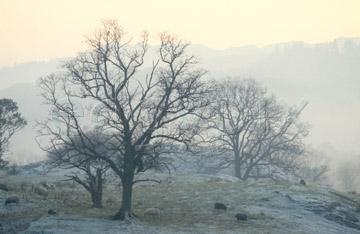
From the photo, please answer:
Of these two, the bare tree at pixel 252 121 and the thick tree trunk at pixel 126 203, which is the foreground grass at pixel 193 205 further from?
the bare tree at pixel 252 121

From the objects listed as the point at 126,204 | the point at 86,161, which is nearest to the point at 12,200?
the point at 86,161

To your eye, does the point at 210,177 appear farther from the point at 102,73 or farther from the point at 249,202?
the point at 102,73

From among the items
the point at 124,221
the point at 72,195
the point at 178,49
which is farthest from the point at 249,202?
the point at 72,195

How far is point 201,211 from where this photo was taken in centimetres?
2644

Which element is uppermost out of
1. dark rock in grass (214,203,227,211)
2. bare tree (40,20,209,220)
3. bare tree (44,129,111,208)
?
bare tree (40,20,209,220)

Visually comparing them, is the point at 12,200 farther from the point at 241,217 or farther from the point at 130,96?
the point at 241,217

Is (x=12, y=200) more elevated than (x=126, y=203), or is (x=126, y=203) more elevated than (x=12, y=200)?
(x=126, y=203)

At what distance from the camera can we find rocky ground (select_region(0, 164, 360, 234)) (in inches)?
812

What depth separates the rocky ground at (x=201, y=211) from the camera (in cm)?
2062

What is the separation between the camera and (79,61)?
2297cm

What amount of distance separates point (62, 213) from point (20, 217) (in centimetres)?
271

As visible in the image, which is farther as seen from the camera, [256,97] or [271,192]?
[256,97]

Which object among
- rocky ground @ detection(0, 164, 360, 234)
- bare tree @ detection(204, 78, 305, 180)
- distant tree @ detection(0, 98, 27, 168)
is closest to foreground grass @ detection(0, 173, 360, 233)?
rocky ground @ detection(0, 164, 360, 234)

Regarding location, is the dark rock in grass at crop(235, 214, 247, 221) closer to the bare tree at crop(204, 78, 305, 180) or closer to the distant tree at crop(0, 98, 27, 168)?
the bare tree at crop(204, 78, 305, 180)
